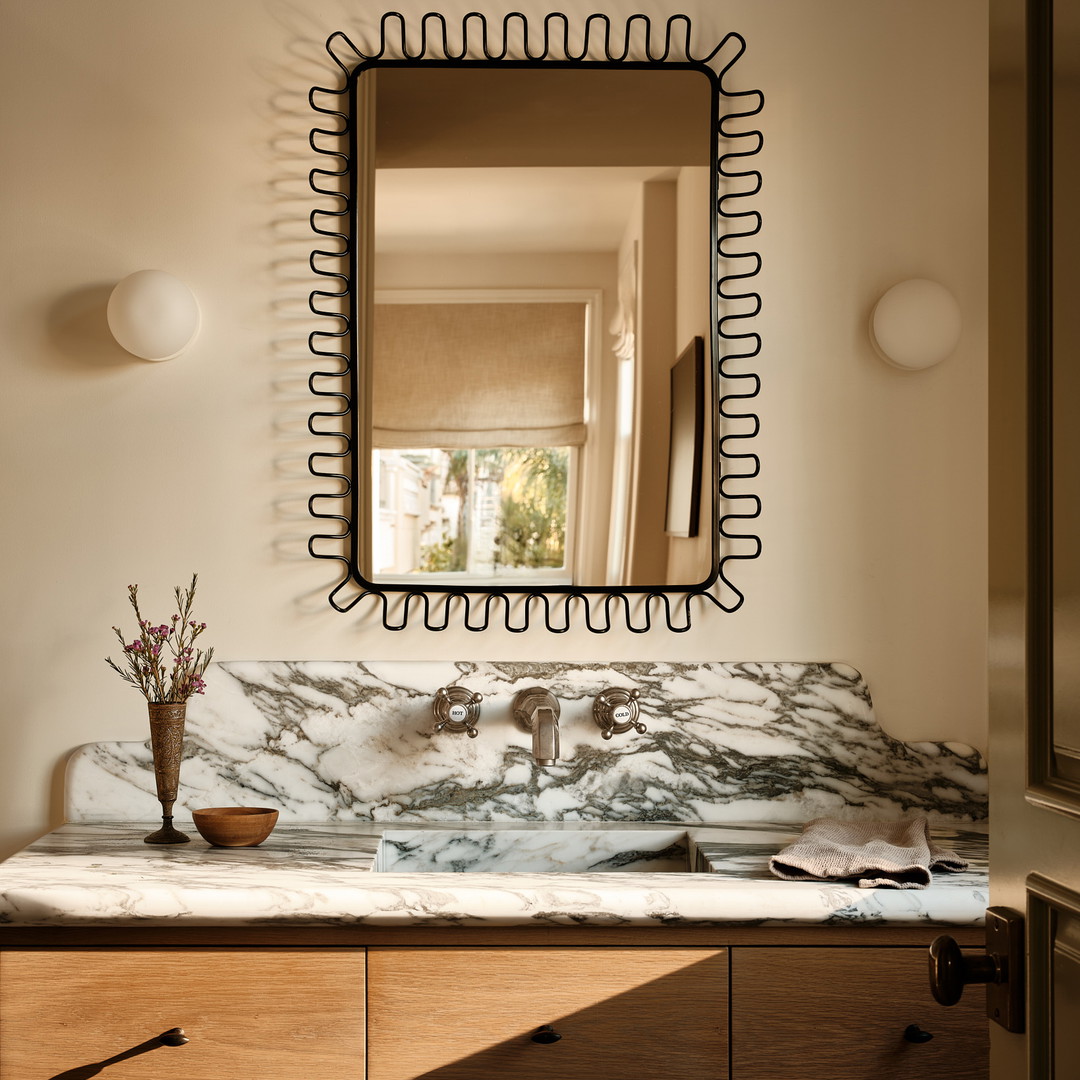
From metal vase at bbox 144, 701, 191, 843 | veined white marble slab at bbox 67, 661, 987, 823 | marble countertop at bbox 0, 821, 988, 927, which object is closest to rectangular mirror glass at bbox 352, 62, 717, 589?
veined white marble slab at bbox 67, 661, 987, 823

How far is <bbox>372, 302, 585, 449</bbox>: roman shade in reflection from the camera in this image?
195 cm

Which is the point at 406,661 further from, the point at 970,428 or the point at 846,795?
the point at 970,428

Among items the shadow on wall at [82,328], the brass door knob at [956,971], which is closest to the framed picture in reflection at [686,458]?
the shadow on wall at [82,328]

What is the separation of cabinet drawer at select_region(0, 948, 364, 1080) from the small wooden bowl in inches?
9.7

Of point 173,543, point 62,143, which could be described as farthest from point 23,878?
point 62,143

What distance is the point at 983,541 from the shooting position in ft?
6.49

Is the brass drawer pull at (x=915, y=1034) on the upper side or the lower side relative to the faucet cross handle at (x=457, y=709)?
lower

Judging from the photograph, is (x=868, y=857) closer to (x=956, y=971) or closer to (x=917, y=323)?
(x=956, y=971)

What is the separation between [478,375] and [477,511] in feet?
0.84

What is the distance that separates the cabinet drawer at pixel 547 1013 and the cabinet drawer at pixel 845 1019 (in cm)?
5

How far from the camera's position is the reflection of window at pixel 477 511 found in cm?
195

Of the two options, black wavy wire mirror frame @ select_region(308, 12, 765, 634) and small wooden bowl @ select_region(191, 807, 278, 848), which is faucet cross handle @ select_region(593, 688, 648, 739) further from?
small wooden bowl @ select_region(191, 807, 278, 848)

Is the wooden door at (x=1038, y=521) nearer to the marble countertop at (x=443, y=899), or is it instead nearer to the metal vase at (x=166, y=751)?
the marble countertop at (x=443, y=899)

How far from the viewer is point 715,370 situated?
1.95 metres
